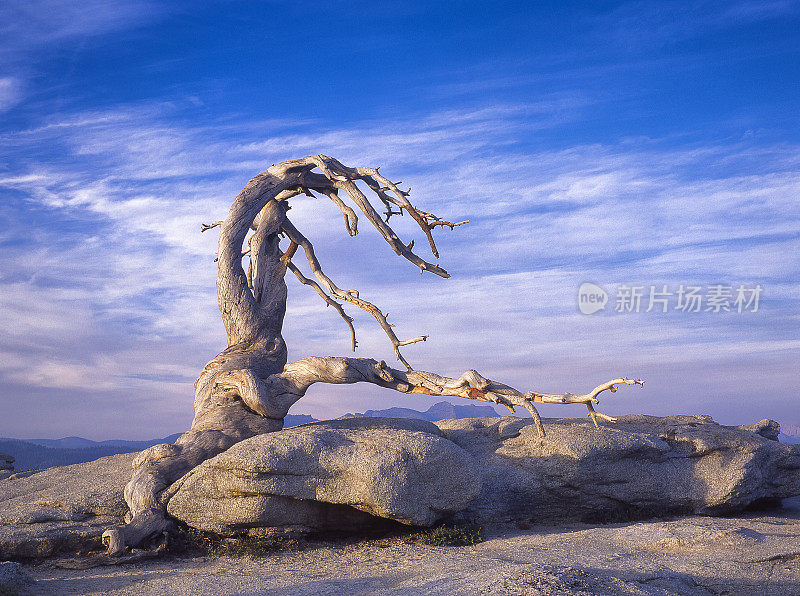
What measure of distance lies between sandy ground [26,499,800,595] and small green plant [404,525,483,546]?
296 millimetres

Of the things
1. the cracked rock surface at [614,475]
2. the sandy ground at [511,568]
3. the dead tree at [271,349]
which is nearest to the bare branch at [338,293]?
the dead tree at [271,349]

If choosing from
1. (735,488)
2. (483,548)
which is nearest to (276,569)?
(483,548)

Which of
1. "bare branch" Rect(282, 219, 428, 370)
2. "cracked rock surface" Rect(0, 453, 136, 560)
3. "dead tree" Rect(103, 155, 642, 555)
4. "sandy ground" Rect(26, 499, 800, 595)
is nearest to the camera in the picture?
"sandy ground" Rect(26, 499, 800, 595)

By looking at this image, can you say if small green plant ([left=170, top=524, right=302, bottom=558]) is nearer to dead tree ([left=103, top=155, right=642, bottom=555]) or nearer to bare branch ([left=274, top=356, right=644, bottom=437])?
dead tree ([left=103, top=155, right=642, bottom=555])

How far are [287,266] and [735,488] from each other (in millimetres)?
14207

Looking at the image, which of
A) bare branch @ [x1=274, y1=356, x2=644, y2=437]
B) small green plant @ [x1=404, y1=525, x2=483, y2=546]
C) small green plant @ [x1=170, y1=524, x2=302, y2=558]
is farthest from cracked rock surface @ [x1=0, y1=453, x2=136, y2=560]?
small green plant @ [x1=404, y1=525, x2=483, y2=546]

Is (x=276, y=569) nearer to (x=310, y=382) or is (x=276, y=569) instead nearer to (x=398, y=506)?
(x=398, y=506)

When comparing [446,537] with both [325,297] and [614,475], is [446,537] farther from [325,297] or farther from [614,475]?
[325,297]

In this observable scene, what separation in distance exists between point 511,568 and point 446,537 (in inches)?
185

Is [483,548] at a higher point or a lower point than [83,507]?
lower

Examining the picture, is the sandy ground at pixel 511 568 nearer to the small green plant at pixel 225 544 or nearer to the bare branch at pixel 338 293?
the small green plant at pixel 225 544

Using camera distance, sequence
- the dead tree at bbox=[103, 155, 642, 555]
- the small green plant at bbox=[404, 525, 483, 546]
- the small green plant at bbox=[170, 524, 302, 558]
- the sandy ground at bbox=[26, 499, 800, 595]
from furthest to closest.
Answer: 1. the dead tree at bbox=[103, 155, 642, 555]
2. the small green plant at bbox=[404, 525, 483, 546]
3. the small green plant at bbox=[170, 524, 302, 558]
4. the sandy ground at bbox=[26, 499, 800, 595]

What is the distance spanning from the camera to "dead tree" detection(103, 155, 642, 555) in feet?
54.6

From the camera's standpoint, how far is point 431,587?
9781 millimetres
